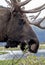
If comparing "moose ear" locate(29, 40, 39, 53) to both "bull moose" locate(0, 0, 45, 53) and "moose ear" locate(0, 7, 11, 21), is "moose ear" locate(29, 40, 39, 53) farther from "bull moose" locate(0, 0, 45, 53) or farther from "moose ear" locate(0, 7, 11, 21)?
"moose ear" locate(0, 7, 11, 21)

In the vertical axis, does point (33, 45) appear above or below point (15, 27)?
below

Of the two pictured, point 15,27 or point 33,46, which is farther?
point 15,27

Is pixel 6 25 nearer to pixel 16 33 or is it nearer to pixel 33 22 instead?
pixel 16 33

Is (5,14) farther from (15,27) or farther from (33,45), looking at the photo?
(33,45)

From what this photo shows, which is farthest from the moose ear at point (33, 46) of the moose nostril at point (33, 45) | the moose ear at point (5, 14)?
the moose ear at point (5, 14)

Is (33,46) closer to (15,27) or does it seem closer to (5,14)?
(15,27)

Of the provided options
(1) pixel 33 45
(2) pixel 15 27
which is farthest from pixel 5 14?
(1) pixel 33 45

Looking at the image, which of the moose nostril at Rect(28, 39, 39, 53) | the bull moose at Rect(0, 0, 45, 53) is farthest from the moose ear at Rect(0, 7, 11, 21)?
the moose nostril at Rect(28, 39, 39, 53)

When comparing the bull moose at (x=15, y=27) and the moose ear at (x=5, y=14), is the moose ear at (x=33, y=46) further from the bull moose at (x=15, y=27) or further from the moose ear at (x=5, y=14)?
the moose ear at (x=5, y=14)

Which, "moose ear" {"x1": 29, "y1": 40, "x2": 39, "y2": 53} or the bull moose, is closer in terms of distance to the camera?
"moose ear" {"x1": 29, "y1": 40, "x2": 39, "y2": 53}

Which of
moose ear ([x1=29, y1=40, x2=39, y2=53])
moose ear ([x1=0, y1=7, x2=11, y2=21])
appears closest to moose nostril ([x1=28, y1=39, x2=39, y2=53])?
moose ear ([x1=29, y1=40, x2=39, y2=53])

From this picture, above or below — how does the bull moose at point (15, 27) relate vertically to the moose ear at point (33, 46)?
above

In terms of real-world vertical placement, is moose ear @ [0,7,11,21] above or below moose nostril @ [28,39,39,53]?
above

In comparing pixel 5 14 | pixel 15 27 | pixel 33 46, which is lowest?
pixel 33 46
